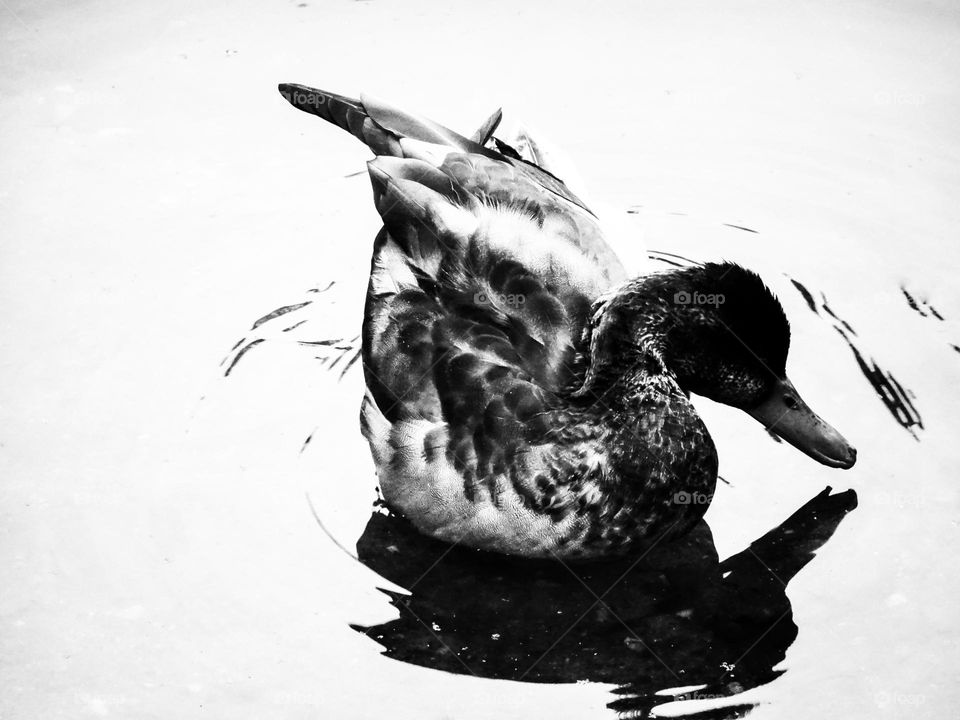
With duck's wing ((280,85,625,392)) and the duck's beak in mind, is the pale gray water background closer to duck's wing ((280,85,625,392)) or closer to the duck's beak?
the duck's beak

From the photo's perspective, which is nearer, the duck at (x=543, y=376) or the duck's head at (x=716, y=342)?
the duck's head at (x=716, y=342)

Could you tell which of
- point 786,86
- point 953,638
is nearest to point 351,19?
point 786,86

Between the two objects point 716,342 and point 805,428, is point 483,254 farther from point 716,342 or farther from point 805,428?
point 805,428

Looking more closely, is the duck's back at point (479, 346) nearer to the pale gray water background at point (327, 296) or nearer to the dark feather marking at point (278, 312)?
the pale gray water background at point (327, 296)

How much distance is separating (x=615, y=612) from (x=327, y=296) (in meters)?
2.30

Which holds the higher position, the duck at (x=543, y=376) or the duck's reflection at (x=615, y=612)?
the duck at (x=543, y=376)

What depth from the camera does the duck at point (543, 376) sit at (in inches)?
170

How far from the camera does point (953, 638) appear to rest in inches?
162

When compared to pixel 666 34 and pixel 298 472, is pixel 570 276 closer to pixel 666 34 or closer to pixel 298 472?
pixel 298 472

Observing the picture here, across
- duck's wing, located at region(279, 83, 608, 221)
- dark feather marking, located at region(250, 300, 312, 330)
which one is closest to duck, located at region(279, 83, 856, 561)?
duck's wing, located at region(279, 83, 608, 221)

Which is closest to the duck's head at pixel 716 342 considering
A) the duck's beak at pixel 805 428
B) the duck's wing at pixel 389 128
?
the duck's beak at pixel 805 428

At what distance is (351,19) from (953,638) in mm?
5479

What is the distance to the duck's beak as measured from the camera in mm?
4426

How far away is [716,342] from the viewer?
426cm
